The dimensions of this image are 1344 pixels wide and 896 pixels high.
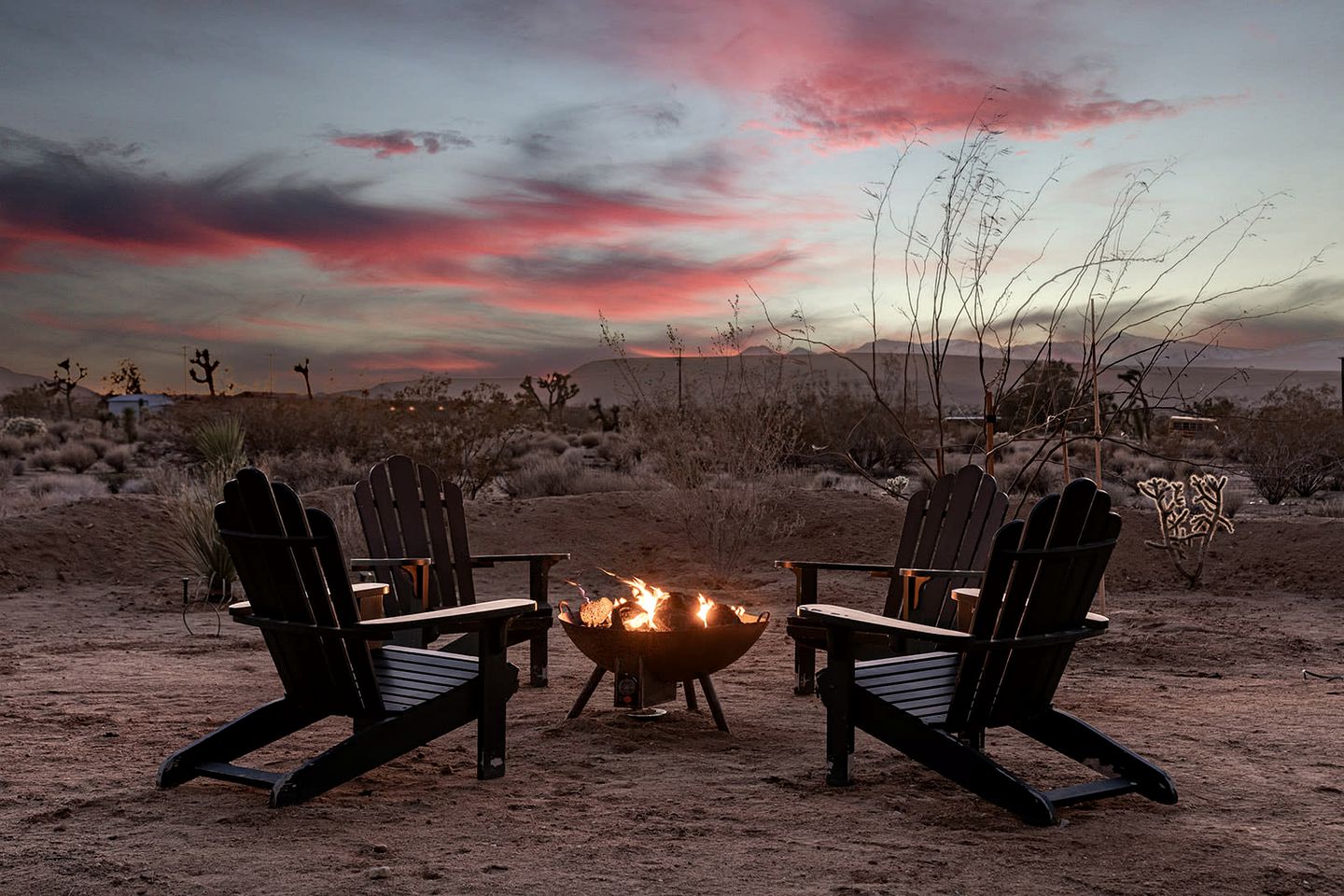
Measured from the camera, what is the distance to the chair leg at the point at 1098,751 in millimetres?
4406

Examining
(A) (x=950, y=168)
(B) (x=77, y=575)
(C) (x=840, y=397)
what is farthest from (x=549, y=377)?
(A) (x=950, y=168)

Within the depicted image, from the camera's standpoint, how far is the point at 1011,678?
446cm

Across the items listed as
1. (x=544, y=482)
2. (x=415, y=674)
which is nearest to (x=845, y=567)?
(x=415, y=674)

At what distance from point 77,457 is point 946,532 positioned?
922 inches

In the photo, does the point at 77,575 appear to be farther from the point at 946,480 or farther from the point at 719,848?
the point at 719,848

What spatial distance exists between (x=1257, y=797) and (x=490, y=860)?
112 inches

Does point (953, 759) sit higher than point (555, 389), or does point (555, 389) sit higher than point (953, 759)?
point (555, 389)

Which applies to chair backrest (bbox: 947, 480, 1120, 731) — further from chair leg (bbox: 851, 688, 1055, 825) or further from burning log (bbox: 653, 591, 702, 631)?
burning log (bbox: 653, 591, 702, 631)

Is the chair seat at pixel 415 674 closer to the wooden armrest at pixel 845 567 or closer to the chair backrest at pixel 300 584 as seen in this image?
the chair backrest at pixel 300 584

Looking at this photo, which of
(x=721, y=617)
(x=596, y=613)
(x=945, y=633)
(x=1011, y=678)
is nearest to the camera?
(x=945, y=633)

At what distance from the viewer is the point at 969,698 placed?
445 centimetres

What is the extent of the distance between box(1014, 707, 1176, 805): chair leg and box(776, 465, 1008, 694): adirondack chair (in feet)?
4.22

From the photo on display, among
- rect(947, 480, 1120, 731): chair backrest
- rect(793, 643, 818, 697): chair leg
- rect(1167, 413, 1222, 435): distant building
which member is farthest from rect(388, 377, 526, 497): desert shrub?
rect(947, 480, 1120, 731): chair backrest

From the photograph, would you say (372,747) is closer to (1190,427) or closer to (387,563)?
(387,563)
